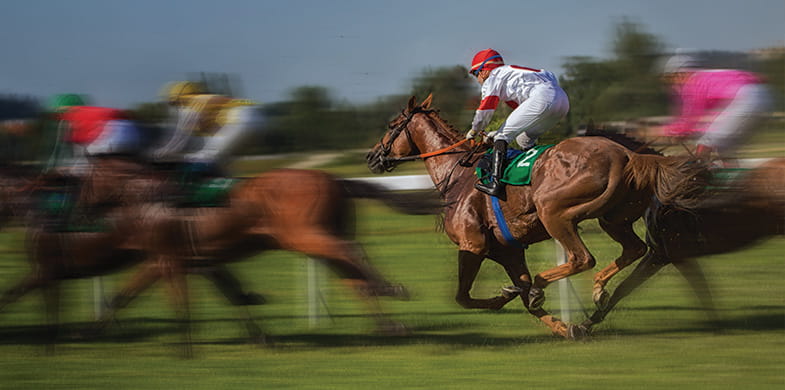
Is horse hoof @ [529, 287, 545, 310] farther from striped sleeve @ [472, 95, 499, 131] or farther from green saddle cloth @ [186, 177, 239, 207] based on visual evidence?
green saddle cloth @ [186, 177, 239, 207]

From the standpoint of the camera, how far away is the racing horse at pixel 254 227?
6.36 meters

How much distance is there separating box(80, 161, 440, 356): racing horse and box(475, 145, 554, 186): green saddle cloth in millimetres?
908

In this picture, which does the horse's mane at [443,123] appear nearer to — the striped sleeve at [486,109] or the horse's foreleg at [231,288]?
the striped sleeve at [486,109]

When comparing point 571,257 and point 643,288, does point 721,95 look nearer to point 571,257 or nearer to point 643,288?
point 571,257

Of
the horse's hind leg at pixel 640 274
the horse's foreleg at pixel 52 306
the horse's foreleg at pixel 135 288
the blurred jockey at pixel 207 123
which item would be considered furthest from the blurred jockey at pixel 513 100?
the horse's foreleg at pixel 52 306

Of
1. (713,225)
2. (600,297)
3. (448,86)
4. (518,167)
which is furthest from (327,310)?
(448,86)

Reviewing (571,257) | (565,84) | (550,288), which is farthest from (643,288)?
(565,84)

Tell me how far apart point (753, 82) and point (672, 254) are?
1342 millimetres

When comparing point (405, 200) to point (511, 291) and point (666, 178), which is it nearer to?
point (511, 291)

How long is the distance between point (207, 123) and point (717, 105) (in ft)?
12.0

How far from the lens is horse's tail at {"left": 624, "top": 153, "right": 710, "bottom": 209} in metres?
6.12

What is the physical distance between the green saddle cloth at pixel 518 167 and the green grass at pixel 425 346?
1.09 meters

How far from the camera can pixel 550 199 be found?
633 centimetres

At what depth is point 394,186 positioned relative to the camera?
8.48 metres
